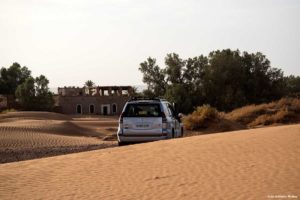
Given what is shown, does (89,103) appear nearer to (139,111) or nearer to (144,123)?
(139,111)

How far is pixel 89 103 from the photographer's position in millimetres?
83938

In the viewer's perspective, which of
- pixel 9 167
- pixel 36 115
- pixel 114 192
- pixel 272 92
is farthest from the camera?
pixel 272 92

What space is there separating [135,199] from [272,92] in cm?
5940

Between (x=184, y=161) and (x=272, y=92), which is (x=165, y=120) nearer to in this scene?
(x=184, y=161)

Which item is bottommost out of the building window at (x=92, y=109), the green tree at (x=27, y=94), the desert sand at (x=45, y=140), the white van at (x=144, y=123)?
the desert sand at (x=45, y=140)

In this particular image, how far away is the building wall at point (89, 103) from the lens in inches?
3263

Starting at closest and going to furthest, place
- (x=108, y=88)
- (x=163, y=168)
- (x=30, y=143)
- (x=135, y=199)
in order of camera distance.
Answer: (x=135, y=199) < (x=163, y=168) < (x=30, y=143) < (x=108, y=88)

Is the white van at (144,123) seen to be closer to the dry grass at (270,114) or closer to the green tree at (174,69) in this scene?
the dry grass at (270,114)

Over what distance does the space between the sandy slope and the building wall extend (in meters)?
68.0

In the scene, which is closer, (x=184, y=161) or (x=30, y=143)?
(x=184, y=161)

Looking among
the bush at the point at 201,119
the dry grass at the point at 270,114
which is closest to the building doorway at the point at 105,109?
the dry grass at the point at 270,114

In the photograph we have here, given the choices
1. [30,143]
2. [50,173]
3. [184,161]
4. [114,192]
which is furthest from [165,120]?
[30,143]

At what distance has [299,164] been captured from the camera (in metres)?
10.7

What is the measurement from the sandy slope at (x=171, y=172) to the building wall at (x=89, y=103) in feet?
223
